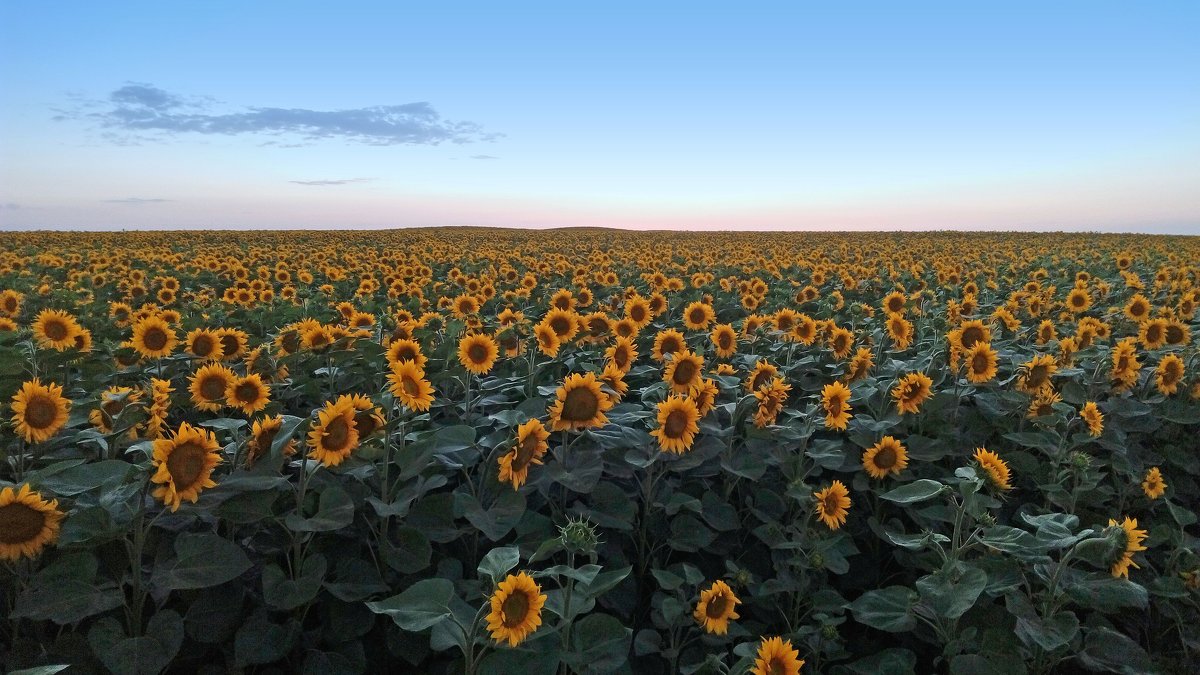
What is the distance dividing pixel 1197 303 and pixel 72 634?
31.2 ft

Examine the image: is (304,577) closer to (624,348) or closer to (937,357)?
(624,348)

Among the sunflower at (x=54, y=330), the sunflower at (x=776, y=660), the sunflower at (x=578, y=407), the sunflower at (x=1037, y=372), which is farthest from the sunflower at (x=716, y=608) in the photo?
the sunflower at (x=54, y=330)

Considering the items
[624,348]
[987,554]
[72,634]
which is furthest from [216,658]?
[987,554]

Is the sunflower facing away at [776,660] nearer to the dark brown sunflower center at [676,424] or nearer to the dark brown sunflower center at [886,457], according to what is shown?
the dark brown sunflower center at [676,424]

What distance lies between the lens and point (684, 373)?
3.77m

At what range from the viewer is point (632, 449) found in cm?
347

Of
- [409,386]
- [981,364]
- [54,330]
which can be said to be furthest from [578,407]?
[54,330]

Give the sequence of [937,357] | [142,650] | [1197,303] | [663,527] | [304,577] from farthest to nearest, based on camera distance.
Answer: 1. [1197,303]
2. [937,357]
3. [663,527]
4. [304,577]
5. [142,650]

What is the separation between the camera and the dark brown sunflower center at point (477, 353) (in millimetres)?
3984

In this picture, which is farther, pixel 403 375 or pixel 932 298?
pixel 932 298

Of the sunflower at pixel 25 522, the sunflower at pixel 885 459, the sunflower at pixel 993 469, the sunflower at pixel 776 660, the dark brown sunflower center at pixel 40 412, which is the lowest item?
the sunflower at pixel 776 660

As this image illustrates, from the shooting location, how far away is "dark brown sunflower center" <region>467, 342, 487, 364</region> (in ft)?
13.1

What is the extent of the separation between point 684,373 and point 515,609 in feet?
6.46

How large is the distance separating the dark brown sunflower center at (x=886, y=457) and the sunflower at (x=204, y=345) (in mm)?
4038
